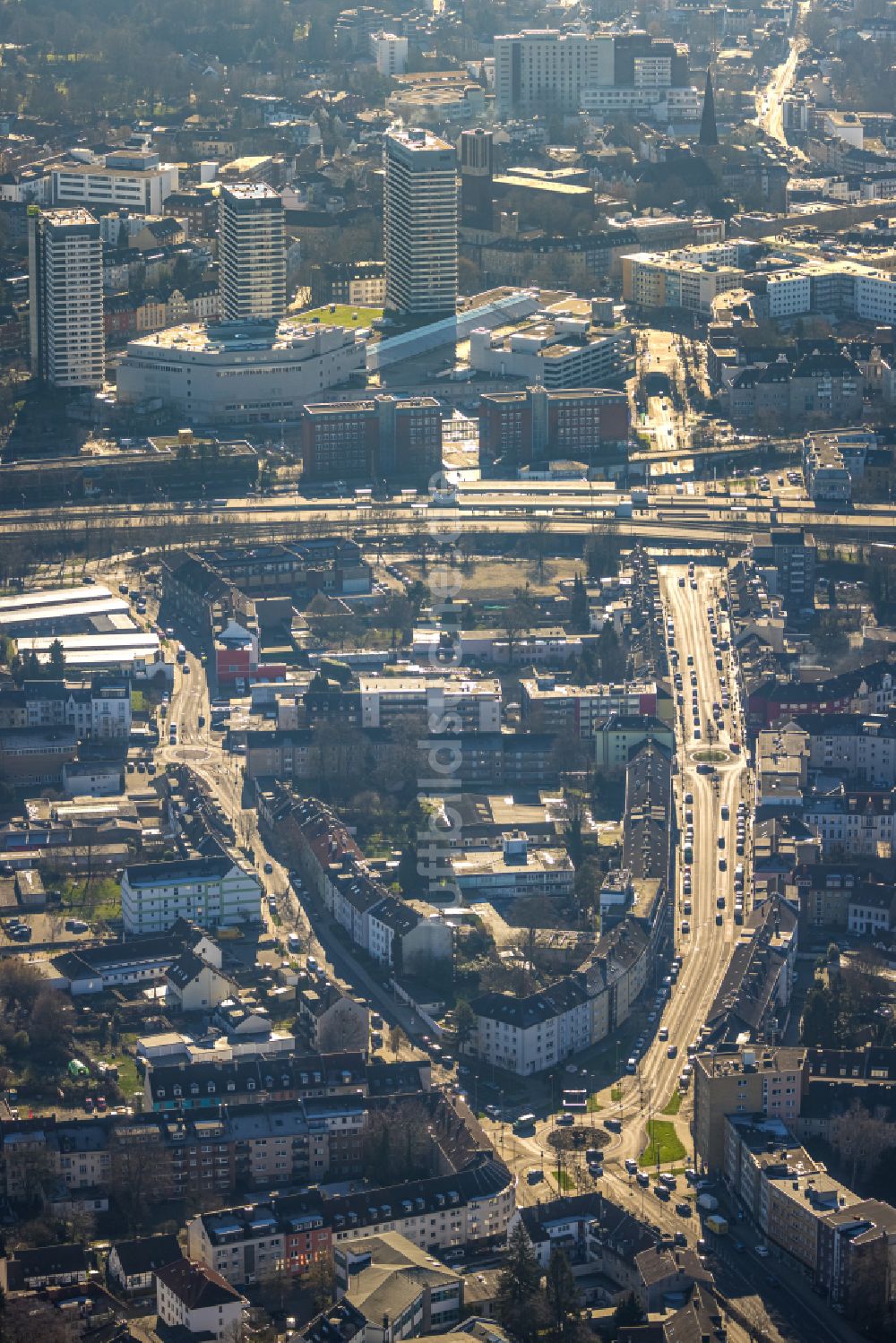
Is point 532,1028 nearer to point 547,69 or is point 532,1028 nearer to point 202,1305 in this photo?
point 202,1305

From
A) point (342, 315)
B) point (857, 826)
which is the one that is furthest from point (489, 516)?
point (857, 826)

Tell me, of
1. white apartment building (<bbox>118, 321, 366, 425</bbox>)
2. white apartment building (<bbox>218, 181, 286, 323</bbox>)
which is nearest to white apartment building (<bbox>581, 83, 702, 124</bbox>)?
white apartment building (<bbox>218, 181, 286, 323</bbox>)

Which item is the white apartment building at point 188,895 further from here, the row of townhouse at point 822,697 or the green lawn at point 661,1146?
the row of townhouse at point 822,697

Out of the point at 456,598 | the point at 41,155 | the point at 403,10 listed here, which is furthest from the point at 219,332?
the point at 403,10

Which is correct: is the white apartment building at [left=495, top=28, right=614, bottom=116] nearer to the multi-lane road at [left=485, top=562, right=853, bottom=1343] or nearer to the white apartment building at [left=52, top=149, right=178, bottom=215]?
the white apartment building at [left=52, top=149, right=178, bottom=215]

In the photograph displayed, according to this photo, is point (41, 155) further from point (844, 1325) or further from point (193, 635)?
point (844, 1325)
